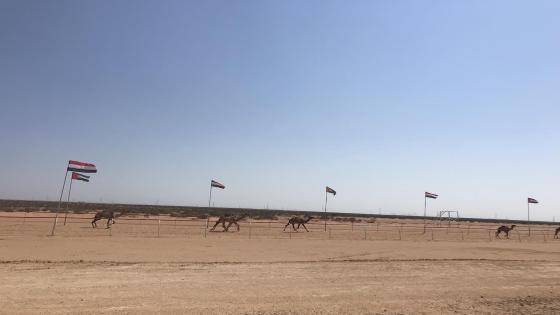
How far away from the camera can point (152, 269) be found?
1677 cm

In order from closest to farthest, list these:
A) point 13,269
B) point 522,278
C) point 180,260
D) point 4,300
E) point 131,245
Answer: point 4,300, point 13,269, point 522,278, point 180,260, point 131,245

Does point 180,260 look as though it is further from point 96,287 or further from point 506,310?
point 506,310

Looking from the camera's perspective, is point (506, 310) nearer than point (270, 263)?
Yes

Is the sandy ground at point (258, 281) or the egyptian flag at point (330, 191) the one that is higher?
the egyptian flag at point (330, 191)

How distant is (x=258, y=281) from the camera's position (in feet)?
50.3

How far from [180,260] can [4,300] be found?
8.73m

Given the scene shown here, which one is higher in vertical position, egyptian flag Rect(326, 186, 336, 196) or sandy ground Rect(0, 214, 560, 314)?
egyptian flag Rect(326, 186, 336, 196)

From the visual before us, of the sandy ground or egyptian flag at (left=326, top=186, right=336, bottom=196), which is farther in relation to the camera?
egyptian flag at (left=326, top=186, right=336, bottom=196)

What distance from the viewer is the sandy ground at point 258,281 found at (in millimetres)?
12062

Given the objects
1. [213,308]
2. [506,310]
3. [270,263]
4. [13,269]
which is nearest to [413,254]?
[270,263]

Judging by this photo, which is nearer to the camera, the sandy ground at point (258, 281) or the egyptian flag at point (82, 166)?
the sandy ground at point (258, 281)

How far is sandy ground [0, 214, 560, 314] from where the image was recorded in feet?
39.6

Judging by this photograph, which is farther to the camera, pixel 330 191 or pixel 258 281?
pixel 330 191

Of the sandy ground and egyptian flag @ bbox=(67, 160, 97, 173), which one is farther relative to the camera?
egyptian flag @ bbox=(67, 160, 97, 173)
